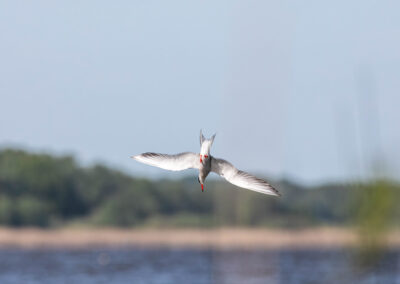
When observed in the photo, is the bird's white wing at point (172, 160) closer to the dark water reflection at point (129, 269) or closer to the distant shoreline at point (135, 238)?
the dark water reflection at point (129, 269)

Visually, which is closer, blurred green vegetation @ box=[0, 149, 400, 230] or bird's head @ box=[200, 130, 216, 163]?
bird's head @ box=[200, 130, 216, 163]

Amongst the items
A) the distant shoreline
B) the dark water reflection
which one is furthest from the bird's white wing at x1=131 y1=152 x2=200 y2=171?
the distant shoreline

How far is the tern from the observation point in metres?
1.72

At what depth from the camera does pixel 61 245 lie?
88.0 metres

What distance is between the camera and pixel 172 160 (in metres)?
1.78

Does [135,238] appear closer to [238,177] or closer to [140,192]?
[140,192]

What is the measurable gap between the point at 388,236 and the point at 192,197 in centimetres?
744

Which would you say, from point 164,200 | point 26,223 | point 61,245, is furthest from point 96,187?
point 61,245

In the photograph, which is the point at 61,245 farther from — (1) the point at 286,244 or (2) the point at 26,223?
(1) the point at 286,244

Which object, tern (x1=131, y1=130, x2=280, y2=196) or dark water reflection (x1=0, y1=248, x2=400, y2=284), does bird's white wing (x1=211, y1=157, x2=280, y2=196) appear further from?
dark water reflection (x1=0, y1=248, x2=400, y2=284)

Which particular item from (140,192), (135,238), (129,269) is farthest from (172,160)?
(135,238)

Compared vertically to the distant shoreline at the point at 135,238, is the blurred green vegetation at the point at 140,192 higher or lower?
lower

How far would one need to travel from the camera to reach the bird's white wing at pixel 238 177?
67.8 inches

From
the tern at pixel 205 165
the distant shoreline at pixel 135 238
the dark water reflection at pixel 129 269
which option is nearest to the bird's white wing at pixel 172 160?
the tern at pixel 205 165
